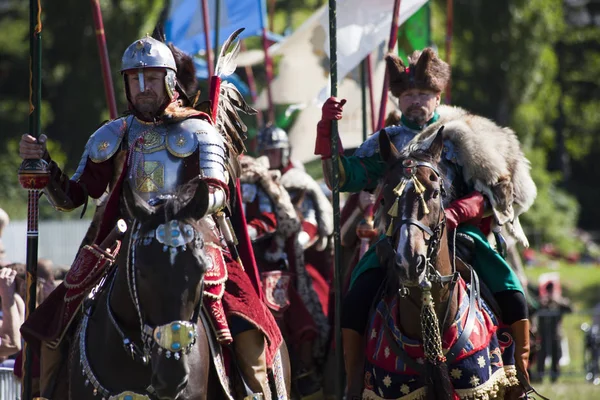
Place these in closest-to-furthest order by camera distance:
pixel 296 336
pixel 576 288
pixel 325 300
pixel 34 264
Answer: pixel 34 264 < pixel 296 336 < pixel 325 300 < pixel 576 288

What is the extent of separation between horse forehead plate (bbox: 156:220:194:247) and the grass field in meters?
7.98

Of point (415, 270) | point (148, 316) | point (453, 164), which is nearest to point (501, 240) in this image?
point (453, 164)

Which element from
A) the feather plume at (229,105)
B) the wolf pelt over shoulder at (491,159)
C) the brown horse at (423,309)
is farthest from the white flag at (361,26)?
the brown horse at (423,309)

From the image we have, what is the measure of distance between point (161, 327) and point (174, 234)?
40cm

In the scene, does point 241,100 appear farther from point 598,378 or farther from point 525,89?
point 525,89

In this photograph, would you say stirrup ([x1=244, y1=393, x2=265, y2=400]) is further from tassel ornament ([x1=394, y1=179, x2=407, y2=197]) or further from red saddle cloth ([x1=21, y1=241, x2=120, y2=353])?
tassel ornament ([x1=394, y1=179, x2=407, y2=197])

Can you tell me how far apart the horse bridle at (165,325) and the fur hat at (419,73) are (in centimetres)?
276

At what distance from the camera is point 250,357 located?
6223 mm

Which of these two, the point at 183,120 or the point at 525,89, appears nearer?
the point at 183,120

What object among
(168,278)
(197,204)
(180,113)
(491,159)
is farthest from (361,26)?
(168,278)

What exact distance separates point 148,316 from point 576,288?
78.3ft

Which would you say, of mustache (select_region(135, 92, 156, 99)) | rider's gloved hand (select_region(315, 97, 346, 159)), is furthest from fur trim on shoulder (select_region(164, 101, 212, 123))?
rider's gloved hand (select_region(315, 97, 346, 159))

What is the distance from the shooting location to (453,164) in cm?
721

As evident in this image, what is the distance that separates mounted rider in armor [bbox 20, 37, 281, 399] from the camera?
20.1ft
